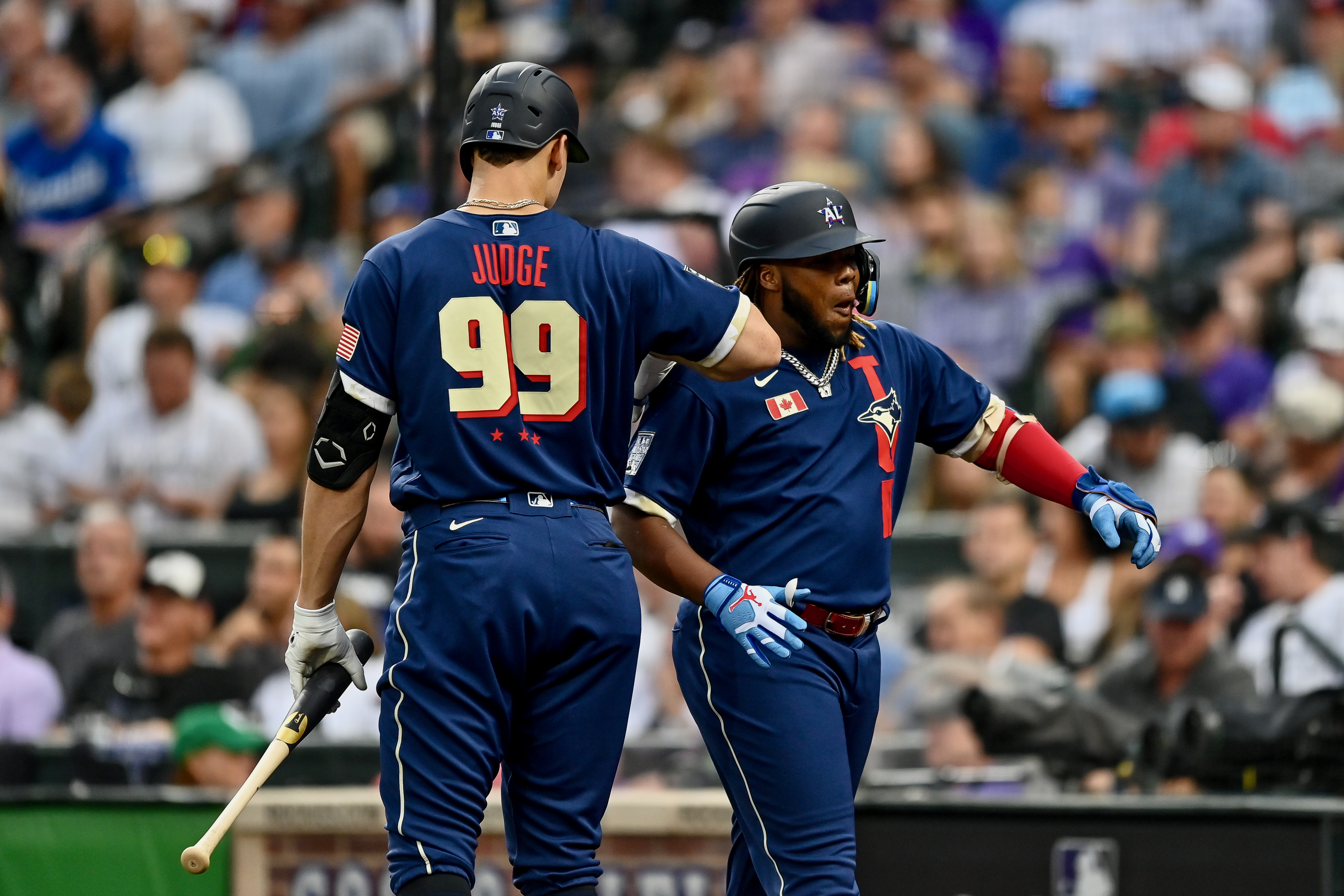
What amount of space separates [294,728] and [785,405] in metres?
1.38

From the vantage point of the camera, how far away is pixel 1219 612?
7.50 meters

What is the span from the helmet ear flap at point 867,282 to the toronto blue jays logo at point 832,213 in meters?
0.11

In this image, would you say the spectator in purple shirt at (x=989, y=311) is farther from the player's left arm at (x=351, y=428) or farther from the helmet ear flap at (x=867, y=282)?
the player's left arm at (x=351, y=428)

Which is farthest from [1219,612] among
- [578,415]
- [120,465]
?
[120,465]

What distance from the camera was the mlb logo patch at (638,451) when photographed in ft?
15.3

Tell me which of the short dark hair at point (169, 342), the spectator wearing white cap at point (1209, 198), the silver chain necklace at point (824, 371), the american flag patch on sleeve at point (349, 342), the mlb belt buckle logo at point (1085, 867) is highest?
the spectator wearing white cap at point (1209, 198)

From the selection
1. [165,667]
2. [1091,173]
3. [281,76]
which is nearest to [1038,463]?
[165,667]

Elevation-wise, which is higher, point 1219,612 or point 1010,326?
point 1010,326

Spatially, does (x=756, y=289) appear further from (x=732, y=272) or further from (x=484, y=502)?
(x=732, y=272)

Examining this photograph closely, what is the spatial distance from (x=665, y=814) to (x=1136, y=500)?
2.05 m

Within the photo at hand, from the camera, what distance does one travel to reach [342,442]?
4250mm

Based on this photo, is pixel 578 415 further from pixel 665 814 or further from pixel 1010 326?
pixel 1010 326

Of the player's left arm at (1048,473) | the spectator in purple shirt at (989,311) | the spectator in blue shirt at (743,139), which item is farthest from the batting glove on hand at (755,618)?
the spectator in blue shirt at (743,139)

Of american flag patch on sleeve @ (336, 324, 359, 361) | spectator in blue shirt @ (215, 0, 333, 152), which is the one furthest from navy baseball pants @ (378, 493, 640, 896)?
spectator in blue shirt @ (215, 0, 333, 152)
